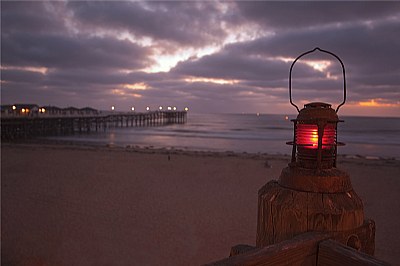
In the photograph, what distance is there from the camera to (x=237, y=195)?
10.6 metres

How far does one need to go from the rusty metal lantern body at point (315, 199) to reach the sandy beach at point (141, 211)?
5.34 metres

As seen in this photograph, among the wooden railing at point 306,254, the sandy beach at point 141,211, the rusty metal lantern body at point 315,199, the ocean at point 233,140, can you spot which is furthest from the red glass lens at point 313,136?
the ocean at point 233,140

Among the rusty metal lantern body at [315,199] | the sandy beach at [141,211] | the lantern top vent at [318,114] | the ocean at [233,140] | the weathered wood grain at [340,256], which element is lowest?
the sandy beach at [141,211]

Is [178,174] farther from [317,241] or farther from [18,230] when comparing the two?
[317,241]

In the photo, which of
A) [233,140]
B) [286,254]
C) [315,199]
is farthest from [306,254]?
[233,140]

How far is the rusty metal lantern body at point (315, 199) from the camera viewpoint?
1245 millimetres

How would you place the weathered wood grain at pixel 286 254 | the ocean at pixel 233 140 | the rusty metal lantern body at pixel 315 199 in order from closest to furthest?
the weathered wood grain at pixel 286 254 → the rusty metal lantern body at pixel 315 199 → the ocean at pixel 233 140

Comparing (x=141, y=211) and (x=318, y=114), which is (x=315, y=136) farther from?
(x=141, y=211)

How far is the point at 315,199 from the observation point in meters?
1.29

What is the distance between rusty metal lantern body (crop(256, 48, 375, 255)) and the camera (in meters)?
1.25

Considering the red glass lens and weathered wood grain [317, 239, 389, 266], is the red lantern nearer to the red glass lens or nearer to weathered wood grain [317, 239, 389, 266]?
the red glass lens

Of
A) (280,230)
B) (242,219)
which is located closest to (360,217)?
(280,230)

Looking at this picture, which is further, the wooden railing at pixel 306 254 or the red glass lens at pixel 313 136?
the red glass lens at pixel 313 136

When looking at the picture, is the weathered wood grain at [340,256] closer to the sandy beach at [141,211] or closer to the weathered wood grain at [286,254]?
the weathered wood grain at [286,254]
